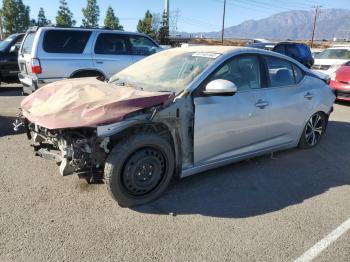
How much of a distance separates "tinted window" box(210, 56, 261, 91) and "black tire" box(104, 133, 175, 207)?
1.09 metres

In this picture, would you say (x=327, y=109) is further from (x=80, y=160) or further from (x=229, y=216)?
(x=80, y=160)

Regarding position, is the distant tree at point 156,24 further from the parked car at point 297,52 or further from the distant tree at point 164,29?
the parked car at point 297,52

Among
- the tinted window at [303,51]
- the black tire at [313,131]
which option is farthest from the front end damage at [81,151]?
the tinted window at [303,51]

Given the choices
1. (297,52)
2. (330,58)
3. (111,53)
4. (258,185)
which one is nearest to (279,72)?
(258,185)

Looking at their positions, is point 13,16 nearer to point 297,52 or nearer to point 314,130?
point 297,52

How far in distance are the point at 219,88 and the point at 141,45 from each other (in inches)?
247

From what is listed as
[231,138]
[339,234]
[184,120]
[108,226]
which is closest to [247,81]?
[231,138]

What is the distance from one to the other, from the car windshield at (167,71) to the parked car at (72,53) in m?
3.53

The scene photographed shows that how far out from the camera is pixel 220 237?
3.37m

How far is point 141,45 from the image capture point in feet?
32.2

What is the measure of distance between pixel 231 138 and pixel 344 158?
230 centimetres

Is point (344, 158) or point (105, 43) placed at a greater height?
point (105, 43)

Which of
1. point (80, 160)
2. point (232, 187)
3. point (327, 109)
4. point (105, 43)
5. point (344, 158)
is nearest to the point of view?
point (80, 160)

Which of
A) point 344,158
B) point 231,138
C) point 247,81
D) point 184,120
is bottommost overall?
point 344,158
